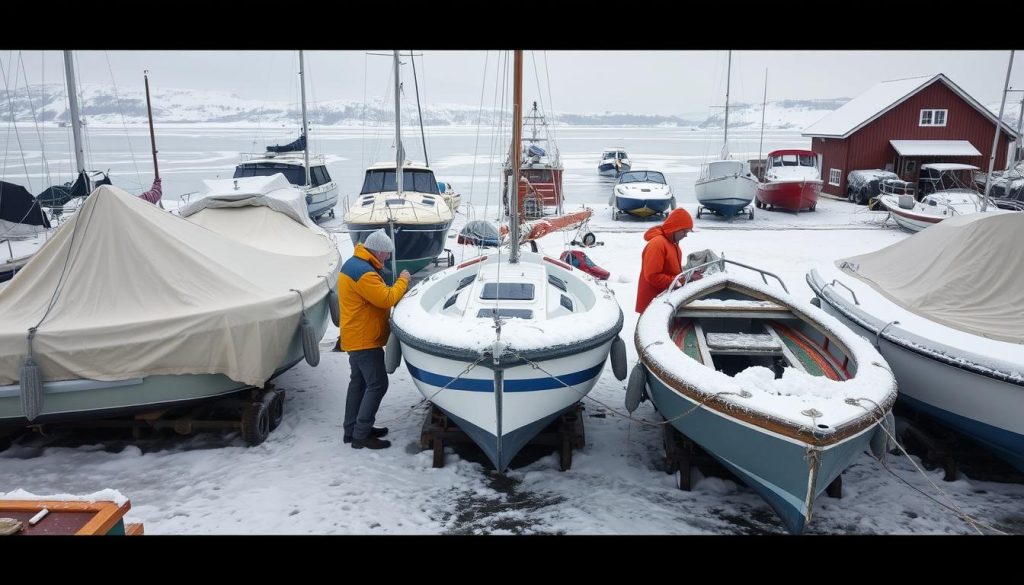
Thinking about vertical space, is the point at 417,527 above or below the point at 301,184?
below

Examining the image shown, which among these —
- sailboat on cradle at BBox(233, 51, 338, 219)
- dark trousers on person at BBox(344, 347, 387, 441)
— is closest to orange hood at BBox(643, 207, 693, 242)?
dark trousers on person at BBox(344, 347, 387, 441)

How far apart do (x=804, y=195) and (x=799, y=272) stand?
30.0 feet

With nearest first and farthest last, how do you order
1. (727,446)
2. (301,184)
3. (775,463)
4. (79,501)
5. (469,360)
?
(79,501) → (775,463) → (727,446) → (469,360) → (301,184)

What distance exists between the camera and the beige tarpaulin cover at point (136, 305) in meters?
5.02

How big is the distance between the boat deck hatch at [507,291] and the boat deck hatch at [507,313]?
22 cm

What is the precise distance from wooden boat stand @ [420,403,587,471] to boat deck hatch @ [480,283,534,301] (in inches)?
45.3

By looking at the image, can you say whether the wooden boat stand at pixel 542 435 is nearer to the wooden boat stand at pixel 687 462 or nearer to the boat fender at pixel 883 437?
the wooden boat stand at pixel 687 462

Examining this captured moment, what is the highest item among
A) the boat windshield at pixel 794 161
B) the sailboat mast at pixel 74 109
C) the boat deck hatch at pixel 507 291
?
the sailboat mast at pixel 74 109

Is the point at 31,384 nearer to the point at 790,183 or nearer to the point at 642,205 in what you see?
the point at 642,205

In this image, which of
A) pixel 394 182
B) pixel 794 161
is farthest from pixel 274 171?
pixel 794 161

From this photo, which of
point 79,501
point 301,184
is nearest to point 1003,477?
point 79,501

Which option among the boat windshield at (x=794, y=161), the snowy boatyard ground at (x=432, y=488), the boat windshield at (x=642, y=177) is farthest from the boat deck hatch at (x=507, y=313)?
the boat windshield at (x=794, y=161)

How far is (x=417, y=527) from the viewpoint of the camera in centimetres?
456

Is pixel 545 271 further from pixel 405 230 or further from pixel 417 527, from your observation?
pixel 405 230
